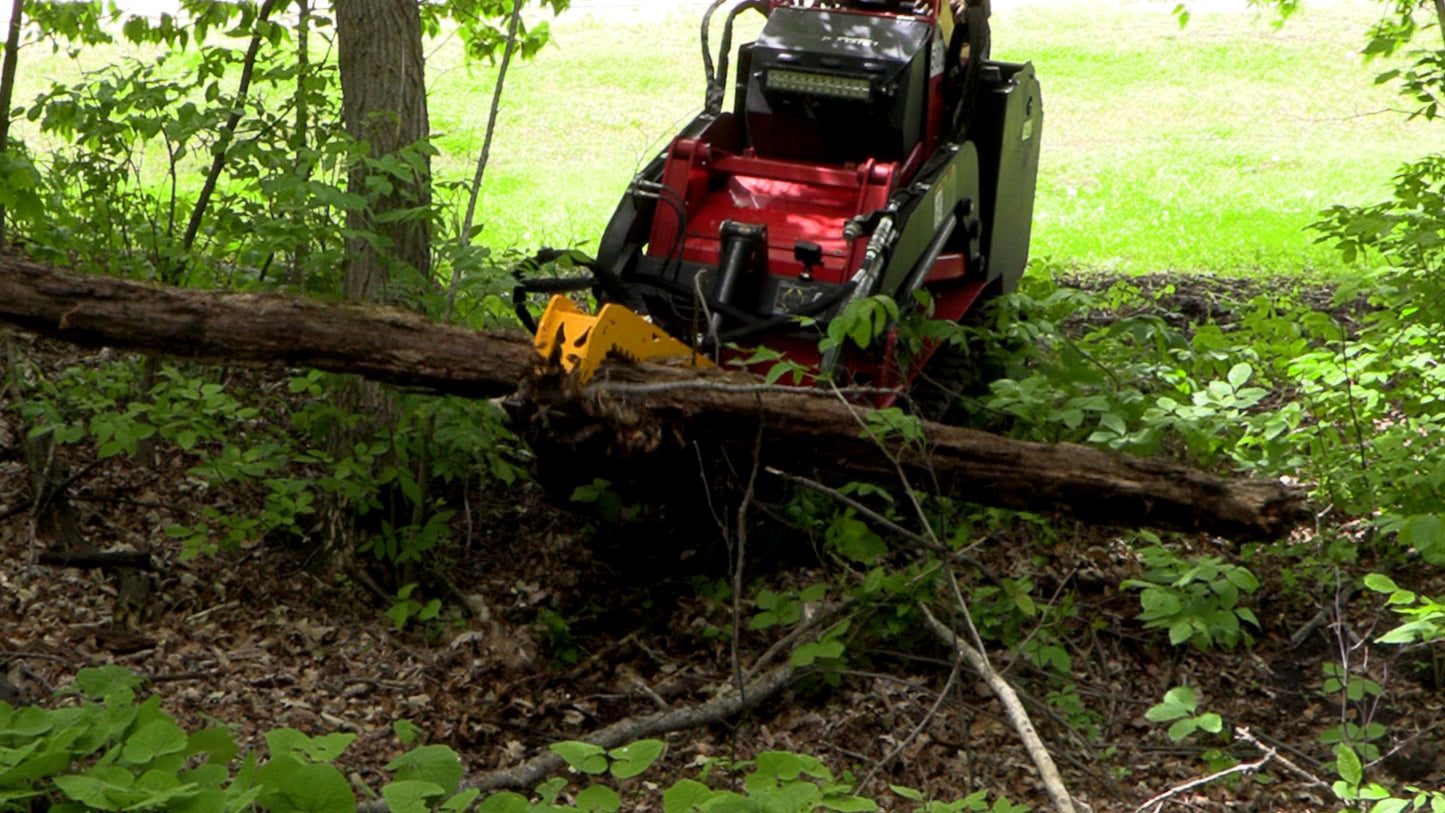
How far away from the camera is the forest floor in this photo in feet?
14.1

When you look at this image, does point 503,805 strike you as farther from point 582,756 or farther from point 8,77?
point 8,77

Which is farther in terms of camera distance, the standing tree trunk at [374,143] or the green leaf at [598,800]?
the standing tree trunk at [374,143]

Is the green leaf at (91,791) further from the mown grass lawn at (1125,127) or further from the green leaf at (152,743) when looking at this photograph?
the mown grass lawn at (1125,127)

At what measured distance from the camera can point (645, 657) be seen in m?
5.05

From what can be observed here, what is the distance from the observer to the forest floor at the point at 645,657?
4.31 metres

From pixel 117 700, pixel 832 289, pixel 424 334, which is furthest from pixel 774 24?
pixel 117 700

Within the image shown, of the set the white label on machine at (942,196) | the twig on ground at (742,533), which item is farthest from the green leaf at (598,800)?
the white label on machine at (942,196)

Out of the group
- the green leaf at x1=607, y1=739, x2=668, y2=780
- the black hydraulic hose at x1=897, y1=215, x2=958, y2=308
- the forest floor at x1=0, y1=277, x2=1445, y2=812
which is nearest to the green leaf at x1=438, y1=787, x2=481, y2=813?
the green leaf at x1=607, y1=739, x2=668, y2=780

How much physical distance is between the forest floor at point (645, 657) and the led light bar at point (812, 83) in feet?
6.29

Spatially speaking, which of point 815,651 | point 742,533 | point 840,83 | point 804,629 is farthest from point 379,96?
point 815,651

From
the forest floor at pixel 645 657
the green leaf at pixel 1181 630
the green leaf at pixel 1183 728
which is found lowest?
the forest floor at pixel 645 657

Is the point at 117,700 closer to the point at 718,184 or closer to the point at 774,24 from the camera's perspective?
the point at 718,184

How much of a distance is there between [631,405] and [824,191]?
2154mm

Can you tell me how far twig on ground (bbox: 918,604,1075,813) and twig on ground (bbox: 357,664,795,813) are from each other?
565 mm
